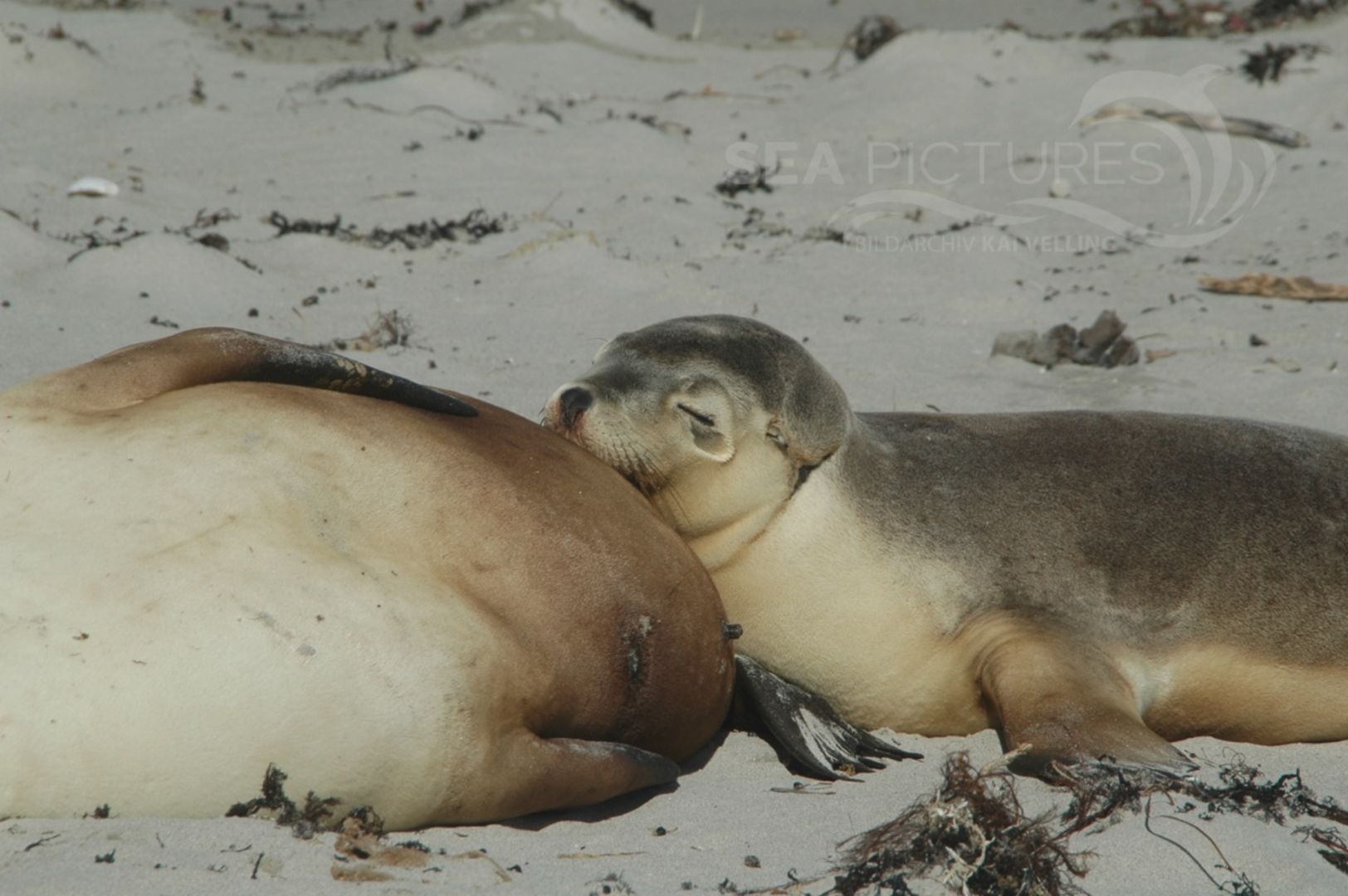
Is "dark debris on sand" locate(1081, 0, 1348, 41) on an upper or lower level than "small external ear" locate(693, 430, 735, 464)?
upper

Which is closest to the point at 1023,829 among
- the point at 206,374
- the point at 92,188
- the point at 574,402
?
the point at 574,402

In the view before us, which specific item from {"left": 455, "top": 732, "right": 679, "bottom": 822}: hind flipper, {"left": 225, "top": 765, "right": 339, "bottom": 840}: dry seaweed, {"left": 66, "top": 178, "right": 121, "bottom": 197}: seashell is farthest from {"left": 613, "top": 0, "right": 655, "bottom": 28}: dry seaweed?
{"left": 225, "top": 765, "right": 339, "bottom": 840}: dry seaweed

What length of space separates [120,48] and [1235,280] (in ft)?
25.0

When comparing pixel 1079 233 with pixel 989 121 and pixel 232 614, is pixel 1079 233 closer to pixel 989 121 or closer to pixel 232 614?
pixel 989 121

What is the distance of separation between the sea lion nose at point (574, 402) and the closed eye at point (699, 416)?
23 centimetres

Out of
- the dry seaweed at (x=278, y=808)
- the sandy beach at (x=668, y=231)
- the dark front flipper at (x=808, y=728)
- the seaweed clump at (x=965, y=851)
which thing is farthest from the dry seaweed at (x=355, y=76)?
the seaweed clump at (x=965, y=851)

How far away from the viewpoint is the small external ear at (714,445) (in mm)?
3684

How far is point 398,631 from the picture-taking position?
253 centimetres

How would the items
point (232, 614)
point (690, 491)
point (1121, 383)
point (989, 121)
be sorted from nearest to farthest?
point (232, 614) < point (690, 491) < point (1121, 383) < point (989, 121)

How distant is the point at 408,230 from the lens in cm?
722

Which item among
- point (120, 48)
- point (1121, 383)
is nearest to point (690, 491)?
point (1121, 383)

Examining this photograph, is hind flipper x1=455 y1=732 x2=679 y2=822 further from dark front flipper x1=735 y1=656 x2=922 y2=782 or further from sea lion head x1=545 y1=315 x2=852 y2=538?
sea lion head x1=545 y1=315 x2=852 y2=538

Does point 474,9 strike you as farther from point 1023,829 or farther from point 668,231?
point 1023,829

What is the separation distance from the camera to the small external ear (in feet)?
12.1
